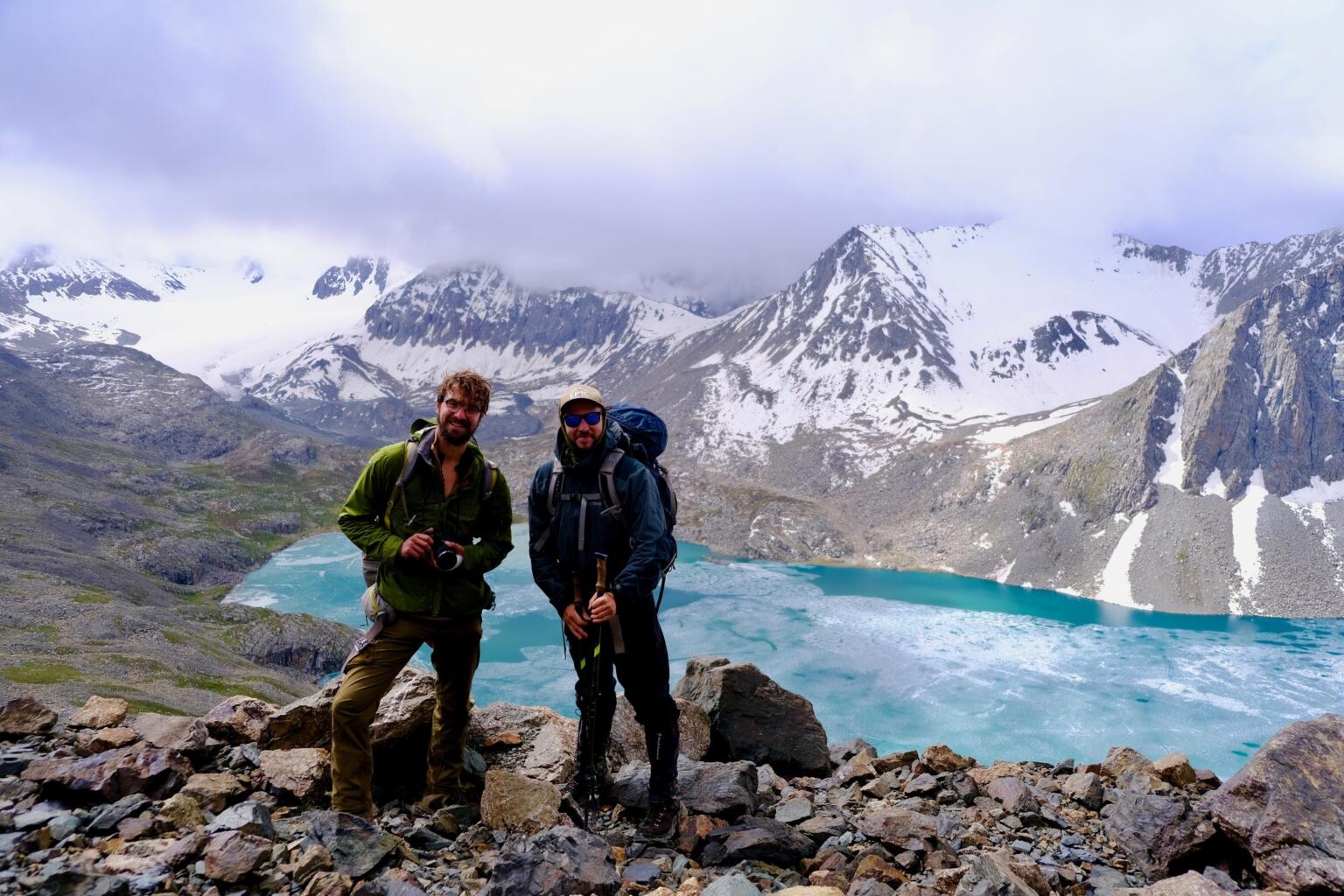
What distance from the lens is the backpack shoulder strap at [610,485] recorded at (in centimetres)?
654

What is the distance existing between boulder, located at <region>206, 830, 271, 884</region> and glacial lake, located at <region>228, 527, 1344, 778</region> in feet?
167

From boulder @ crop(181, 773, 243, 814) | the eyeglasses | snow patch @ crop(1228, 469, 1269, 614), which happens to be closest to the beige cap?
the eyeglasses

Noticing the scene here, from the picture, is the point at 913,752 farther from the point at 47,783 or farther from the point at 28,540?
the point at 28,540

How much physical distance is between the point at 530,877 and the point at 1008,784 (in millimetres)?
6959

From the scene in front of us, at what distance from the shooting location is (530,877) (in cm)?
518

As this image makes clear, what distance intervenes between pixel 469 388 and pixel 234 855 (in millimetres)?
4104

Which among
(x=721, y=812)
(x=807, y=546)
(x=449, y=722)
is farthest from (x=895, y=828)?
(x=807, y=546)

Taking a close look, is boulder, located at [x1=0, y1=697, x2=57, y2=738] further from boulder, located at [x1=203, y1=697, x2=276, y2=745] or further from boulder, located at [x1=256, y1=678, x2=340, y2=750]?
boulder, located at [x1=256, y1=678, x2=340, y2=750]

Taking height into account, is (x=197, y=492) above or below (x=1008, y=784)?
below

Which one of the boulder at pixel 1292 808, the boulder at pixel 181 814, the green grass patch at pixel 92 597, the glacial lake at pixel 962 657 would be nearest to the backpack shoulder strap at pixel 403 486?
the boulder at pixel 181 814

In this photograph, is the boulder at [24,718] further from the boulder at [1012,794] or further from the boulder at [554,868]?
the boulder at [1012,794]

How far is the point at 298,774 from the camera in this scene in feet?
22.2

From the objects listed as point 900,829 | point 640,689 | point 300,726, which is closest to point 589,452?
point 640,689

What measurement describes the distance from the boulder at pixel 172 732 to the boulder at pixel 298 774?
74 centimetres
